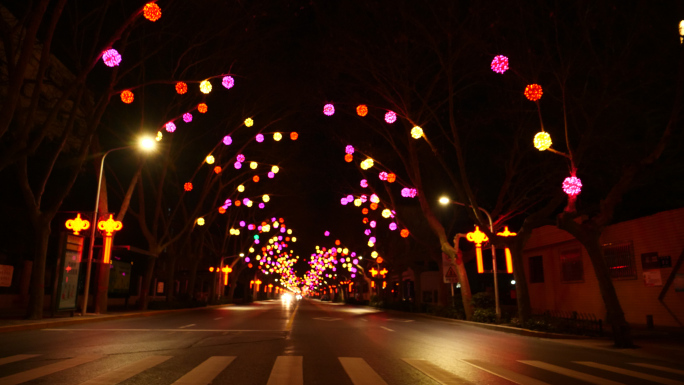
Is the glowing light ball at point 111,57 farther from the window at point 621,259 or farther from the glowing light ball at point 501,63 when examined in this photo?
the window at point 621,259

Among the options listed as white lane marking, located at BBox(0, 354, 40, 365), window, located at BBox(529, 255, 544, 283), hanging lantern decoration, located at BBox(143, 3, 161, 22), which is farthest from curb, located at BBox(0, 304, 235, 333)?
window, located at BBox(529, 255, 544, 283)

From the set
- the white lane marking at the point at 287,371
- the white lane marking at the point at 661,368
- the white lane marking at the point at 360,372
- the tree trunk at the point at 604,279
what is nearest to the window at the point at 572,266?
the tree trunk at the point at 604,279

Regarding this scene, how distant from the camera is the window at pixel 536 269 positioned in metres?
31.6

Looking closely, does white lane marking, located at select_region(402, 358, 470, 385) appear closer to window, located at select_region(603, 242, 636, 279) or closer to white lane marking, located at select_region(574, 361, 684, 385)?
white lane marking, located at select_region(574, 361, 684, 385)

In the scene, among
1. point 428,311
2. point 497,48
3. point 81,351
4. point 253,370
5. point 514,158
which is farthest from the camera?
point 428,311

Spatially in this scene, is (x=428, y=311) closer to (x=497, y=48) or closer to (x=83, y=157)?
(x=497, y=48)

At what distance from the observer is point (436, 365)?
9477mm

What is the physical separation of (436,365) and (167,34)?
17.0 m

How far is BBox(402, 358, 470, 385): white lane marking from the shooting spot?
25.5 ft

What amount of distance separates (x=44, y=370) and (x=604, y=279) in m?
15.0

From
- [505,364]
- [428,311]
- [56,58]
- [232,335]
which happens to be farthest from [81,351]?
[56,58]

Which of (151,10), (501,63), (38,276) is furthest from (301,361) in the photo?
(38,276)

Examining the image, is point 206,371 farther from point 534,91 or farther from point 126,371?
point 534,91

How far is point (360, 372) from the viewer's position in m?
8.48
